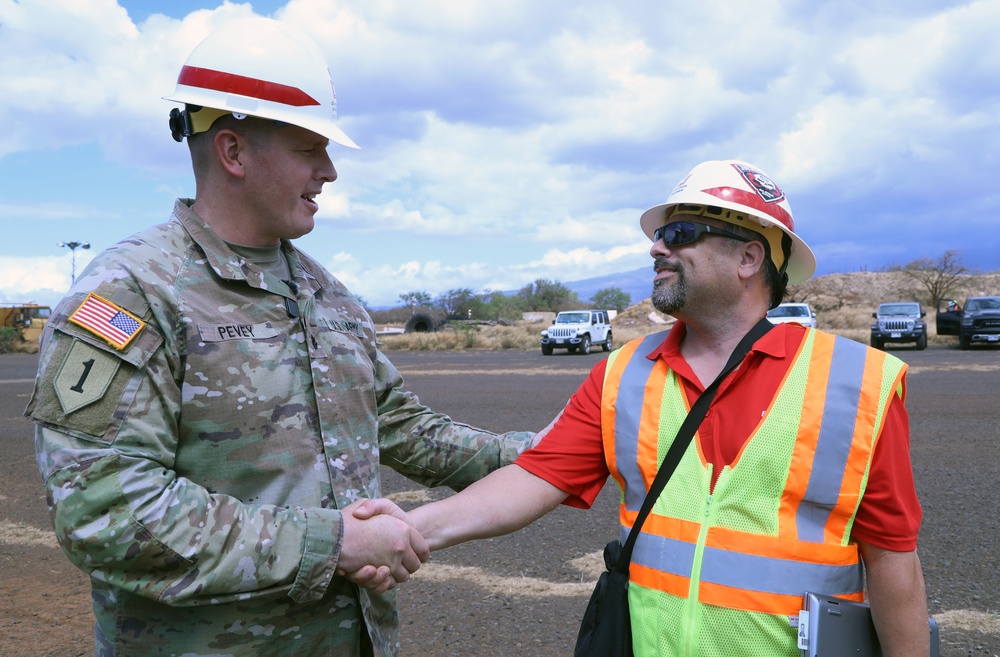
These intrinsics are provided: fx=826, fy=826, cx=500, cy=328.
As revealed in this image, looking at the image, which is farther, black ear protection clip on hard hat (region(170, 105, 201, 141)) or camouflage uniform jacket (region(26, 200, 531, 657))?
black ear protection clip on hard hat (region(170, 105, 201, 141))

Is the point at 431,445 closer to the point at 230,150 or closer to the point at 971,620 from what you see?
the point at 230,150

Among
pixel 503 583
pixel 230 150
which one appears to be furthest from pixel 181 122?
pixel 503 583

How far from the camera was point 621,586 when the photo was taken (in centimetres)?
244

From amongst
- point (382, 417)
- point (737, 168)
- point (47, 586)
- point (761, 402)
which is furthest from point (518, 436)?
point (47, 586)

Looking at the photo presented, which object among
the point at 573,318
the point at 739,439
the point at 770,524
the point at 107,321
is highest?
the point at 107,321

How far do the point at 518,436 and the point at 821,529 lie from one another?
1242 millimetres

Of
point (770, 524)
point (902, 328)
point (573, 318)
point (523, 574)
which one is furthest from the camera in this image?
point (573, 318)

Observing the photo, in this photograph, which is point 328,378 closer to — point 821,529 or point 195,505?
point 195,505

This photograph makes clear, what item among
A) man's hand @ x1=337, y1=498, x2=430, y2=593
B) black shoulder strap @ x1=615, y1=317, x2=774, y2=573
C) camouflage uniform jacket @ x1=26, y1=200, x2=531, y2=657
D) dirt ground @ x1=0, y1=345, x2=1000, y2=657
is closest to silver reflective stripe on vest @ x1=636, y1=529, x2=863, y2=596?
black shoulder strap @ x1=615, y1=317, x2=774, y2=573

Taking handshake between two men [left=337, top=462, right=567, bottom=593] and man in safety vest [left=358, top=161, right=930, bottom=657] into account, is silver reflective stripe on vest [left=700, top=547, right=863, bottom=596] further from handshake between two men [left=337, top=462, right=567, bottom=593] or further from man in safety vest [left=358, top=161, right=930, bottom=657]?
handshake between two men [left=337, top=462, right=567, bottom=593]

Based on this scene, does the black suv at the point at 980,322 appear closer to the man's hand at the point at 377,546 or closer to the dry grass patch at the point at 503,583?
the dry grass patch at the point at 503,583

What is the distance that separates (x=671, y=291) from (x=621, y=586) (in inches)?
38.2

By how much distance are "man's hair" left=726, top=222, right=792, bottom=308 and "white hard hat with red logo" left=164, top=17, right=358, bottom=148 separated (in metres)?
1.34

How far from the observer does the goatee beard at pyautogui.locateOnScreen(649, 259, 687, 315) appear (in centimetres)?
274
